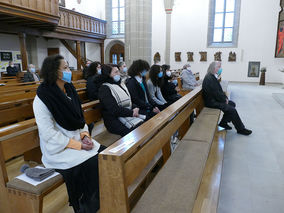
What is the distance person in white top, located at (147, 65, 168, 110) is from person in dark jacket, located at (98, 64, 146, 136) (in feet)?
4.55

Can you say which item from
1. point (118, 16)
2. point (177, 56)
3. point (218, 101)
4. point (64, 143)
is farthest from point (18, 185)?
point (118, 16)

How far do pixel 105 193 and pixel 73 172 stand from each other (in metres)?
0.57

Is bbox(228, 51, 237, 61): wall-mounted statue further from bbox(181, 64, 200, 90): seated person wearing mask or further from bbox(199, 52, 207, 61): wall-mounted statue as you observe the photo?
bbox(181, 64, 200, 90): seated person wearing mask

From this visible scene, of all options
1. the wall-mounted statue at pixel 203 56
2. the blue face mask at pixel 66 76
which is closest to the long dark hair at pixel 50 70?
the blue face mask at pixel 66 76

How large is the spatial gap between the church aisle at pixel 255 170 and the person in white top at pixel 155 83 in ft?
4.46

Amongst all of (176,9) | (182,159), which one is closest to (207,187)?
(182,159)

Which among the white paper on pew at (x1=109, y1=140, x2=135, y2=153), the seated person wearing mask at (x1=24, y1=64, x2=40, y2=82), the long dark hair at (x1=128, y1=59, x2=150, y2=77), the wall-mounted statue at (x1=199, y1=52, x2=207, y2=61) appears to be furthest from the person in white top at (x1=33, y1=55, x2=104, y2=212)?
the wall-mounted statue at (x1=199, y1=52, x2=207, y2=61)

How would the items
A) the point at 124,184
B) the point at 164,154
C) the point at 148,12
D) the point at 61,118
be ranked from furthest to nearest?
the point at 148,12
the point at 164,154
the point at 61,118
the point at 124,184

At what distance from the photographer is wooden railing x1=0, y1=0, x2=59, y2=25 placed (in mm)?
7999

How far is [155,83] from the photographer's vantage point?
14.5 ft

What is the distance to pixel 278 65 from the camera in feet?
41.9

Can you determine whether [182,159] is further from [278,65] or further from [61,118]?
[278,65]

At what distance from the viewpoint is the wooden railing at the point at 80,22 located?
12.1 meters

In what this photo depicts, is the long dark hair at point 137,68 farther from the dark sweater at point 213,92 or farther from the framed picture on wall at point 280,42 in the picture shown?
the framed picture on wall at point 280,42
